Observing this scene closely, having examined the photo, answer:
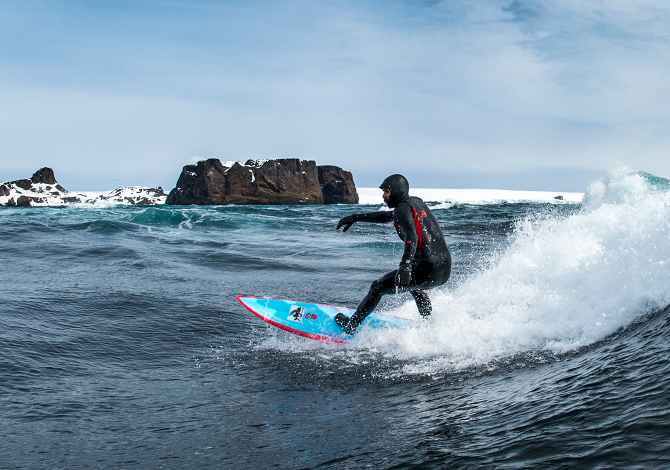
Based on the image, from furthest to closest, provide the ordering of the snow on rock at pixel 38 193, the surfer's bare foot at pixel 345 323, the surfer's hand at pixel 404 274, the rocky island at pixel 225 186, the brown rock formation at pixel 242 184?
the brown rock formation at pixel 242 184 → the rocky island at pixel 225 186 → the snow on rock at pixel 38 193 → the surfer's bare foot at pixel 345 323 → the surfer's hand at pixel 404 274

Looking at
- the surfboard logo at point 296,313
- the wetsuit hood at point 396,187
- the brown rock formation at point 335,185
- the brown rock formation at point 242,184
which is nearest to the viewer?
the wetsuit hood at point 396,187

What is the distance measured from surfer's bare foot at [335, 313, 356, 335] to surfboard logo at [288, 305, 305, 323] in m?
0.59

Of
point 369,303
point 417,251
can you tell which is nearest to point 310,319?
point 369,303

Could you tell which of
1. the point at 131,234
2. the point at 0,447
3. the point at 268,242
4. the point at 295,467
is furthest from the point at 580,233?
the point at 131,234

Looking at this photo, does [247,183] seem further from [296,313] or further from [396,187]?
[396,187]

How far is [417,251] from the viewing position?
5305 mm

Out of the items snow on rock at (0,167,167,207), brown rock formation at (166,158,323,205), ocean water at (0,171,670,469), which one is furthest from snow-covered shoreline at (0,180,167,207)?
ocean water at (0,171,670,469)

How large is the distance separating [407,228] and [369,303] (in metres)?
1.08

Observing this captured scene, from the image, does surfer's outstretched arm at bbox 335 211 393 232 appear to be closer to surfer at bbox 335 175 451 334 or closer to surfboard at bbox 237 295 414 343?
surfer at bbox 335 175 451 334

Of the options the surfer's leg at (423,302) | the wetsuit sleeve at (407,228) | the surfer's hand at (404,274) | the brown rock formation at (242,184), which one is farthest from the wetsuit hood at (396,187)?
the brown rock formation at (242,184)

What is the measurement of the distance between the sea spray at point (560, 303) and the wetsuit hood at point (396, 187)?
5.47 feet

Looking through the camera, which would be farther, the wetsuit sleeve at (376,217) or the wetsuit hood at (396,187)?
the wetsuit sleeve at (376,217)

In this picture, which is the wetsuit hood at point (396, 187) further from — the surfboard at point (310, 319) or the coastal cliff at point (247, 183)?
the coastal cliff at point (247, 183)

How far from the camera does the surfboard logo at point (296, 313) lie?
606cm
